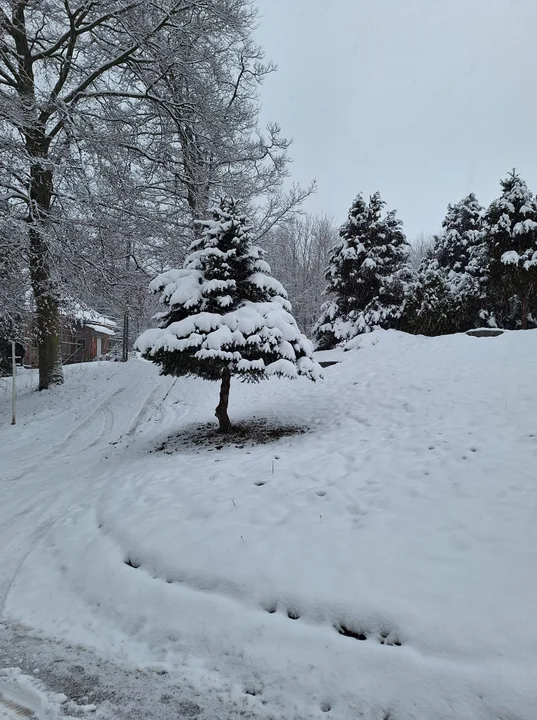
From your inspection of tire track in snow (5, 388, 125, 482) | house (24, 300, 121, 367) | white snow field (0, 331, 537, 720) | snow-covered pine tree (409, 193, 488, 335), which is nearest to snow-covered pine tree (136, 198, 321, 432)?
white snow field (0, 331, 537, 720)

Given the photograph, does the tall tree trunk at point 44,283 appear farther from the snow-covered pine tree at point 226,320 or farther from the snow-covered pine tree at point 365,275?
the snow-covered pine tree at point 365,275

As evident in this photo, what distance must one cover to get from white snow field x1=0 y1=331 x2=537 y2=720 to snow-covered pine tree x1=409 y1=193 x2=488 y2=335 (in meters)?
7.25

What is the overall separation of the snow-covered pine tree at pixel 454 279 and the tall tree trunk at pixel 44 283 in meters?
10.8

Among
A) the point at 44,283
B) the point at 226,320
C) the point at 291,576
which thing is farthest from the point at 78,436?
the point at 291,576

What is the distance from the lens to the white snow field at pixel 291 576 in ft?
A: 7.19

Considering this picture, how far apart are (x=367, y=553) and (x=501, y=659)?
1043 mm

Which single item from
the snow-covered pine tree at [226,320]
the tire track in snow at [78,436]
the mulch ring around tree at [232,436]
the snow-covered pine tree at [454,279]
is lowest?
the tire track in snow at [78,436]

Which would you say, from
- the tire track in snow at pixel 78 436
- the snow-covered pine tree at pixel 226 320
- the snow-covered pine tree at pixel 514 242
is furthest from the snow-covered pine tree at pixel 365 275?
the snow-covered pine tree at pixel 226 320

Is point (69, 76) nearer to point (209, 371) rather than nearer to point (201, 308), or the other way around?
point (201, 308)

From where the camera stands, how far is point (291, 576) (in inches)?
116

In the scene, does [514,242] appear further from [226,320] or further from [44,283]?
[44,283]

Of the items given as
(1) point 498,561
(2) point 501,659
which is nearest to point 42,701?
(2) point 501,659

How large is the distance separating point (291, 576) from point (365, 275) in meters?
14.6

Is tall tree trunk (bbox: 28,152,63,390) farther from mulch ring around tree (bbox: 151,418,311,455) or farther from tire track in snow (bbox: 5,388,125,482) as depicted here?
mulch ring around tree (bbox: 151,418,311,455)
